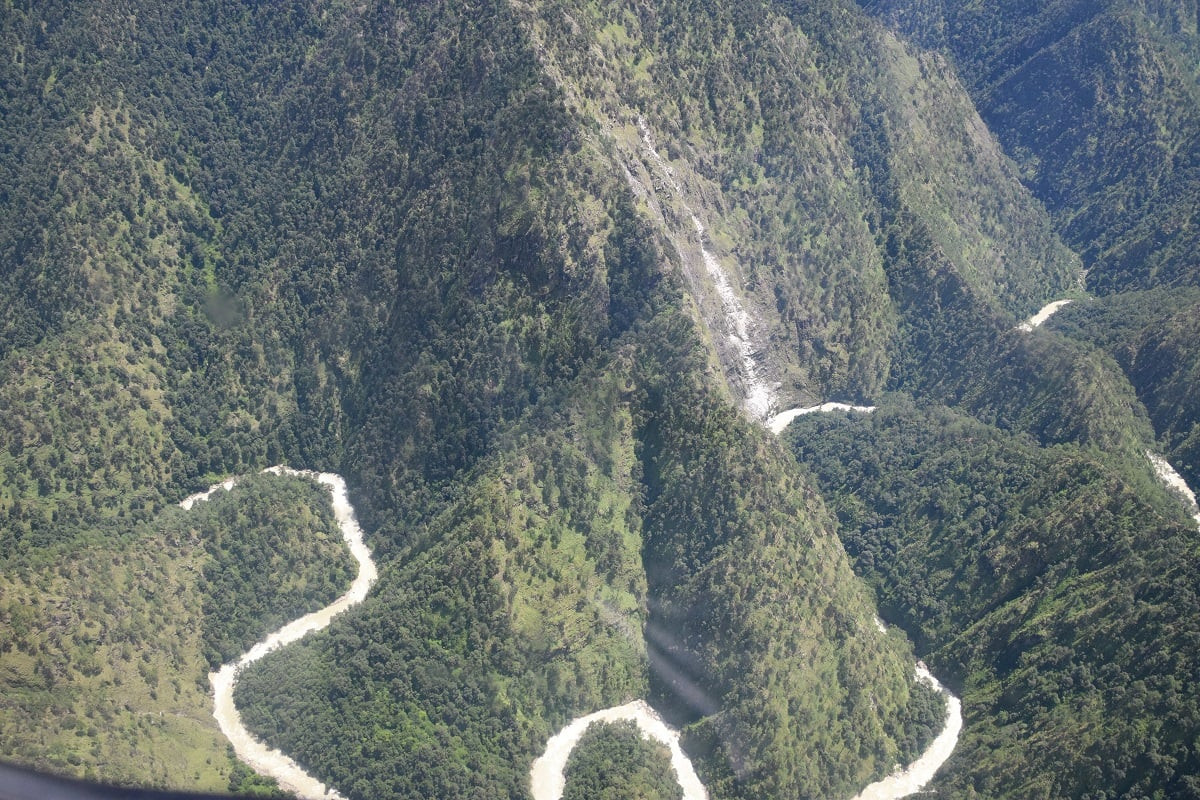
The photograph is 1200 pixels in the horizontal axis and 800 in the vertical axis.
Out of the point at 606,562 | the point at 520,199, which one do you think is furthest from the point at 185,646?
the point at 520,199

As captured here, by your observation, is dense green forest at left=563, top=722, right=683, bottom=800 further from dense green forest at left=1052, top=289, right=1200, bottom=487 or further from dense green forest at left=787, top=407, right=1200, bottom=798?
dense green forest at left=1052, top=289, right=1200, bottom=487

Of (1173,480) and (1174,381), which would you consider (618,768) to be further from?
(1174,381)

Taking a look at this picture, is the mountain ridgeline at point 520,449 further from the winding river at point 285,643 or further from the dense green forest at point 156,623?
the winding river at point 285,643

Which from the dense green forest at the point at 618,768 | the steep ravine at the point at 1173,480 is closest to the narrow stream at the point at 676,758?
the dense green forest at the point at 618,768

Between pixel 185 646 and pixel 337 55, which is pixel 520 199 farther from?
pixel 185 646

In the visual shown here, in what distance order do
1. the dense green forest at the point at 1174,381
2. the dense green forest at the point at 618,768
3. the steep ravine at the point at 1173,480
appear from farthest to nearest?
1. the dense green forest at the point at 1174,381
2. the steep ravine at the point at 1173,480
3. the dense green forest at the point at 618,768

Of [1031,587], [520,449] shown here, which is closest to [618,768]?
[520,449]

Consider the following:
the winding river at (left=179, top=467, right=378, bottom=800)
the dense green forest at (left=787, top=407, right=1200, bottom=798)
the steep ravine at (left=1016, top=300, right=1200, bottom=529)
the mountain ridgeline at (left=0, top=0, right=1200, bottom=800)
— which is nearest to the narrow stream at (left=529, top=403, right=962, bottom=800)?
the mountain ridgeline at (left=0, top=0, right=1200, bottom=800)
